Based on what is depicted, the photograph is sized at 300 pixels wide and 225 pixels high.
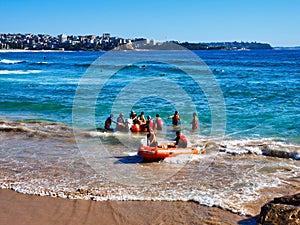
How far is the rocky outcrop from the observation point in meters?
7.19

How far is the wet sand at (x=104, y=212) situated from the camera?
848 centimetres

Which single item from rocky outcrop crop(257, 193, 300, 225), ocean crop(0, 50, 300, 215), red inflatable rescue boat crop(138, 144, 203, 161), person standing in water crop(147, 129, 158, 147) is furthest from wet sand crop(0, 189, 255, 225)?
person standing in water crop(147, 129, 158, 147)

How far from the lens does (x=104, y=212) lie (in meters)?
8.94

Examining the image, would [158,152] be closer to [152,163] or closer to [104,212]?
[152,163]

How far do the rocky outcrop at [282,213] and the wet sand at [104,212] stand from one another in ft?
3.37

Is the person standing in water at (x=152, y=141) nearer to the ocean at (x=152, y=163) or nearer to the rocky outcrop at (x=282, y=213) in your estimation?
the ocean at (x=152, y=163)

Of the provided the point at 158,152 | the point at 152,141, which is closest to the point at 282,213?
the point at 158,152

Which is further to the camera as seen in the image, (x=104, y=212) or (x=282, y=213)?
(x=104, y=212)

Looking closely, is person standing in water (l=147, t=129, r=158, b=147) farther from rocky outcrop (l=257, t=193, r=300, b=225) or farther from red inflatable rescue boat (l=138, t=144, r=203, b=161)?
rocky outcrop (l=257, t=193, r=300, b=225)

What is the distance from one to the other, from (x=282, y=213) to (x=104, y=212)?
3.97 meters

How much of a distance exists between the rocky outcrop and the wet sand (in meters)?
1.03

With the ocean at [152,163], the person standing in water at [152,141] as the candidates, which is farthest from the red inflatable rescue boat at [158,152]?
the person standing in water at [152,141]

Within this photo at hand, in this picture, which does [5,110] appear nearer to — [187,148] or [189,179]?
[187,148]

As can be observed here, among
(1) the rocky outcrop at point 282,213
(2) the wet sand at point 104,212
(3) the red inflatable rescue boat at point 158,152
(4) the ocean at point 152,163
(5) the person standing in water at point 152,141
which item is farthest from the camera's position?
(5) the person standing in water at point 152,141
